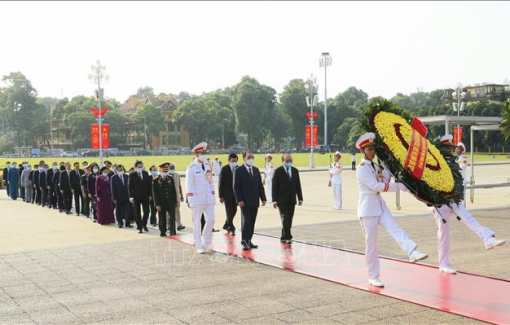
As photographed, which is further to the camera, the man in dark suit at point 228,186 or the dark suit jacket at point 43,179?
the dark suit jacket at point 43,179

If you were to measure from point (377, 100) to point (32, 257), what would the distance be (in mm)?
6796

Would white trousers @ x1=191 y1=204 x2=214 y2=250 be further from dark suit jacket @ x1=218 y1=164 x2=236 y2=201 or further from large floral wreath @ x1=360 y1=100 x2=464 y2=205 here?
large floral wreath @ x1=360 y1=100 x2=464 y2=205

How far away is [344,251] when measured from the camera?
9711 millimetres

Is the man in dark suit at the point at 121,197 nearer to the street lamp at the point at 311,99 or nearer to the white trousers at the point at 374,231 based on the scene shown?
the white trousers at the point at 374,231

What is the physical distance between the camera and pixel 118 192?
556 inches

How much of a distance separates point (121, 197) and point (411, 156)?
9.33m

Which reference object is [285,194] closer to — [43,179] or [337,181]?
[337,181]

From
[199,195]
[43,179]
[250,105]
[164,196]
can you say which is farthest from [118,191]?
[250,105]

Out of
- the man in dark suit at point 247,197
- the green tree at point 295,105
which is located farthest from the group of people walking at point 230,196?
the green tree at point 295,105

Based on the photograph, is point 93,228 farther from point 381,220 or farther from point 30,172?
point 30,172

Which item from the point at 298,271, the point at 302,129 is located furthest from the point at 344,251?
the point at 302,129

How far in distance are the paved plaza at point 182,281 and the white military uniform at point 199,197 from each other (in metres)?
0.45

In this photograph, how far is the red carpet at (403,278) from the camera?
614 cm

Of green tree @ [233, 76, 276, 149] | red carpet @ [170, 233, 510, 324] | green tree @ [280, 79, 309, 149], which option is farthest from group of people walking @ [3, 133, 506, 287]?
green tree @ [280, 79, 309, 149]
